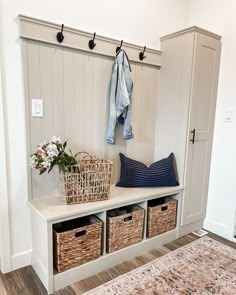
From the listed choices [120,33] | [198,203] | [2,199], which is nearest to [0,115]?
[2,199]

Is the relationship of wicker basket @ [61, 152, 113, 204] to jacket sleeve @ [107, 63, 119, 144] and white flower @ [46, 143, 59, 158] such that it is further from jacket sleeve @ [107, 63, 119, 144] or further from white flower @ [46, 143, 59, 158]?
jacket sleeve @ [107, 63, 119, 144]

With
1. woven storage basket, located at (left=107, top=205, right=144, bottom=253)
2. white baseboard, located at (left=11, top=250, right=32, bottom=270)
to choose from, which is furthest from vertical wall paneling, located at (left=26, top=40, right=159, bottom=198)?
white baseboard, located at (left=11, top=250, right=32, bottom=270)

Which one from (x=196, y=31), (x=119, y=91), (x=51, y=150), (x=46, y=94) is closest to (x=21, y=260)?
(x=51, y=150)

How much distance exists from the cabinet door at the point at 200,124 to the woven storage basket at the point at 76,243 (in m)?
1.00

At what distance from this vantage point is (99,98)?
212 centimetres

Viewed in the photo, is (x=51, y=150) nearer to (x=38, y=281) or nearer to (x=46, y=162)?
(x=46, y=162)

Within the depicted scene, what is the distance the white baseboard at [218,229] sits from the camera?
2.41 m

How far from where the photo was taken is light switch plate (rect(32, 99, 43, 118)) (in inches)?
70.6

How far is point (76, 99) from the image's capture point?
2.00m

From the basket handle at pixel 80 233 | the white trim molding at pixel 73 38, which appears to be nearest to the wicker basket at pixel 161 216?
the basket handle at pixel 80 233

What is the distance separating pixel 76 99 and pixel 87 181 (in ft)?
2.28

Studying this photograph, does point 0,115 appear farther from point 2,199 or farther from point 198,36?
point 198,36

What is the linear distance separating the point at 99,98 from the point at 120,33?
62 centimetres

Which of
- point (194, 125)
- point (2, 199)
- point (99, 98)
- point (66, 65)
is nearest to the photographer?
point (2, 199)
